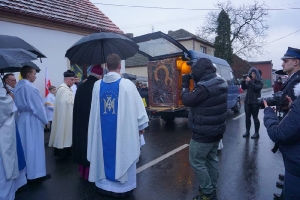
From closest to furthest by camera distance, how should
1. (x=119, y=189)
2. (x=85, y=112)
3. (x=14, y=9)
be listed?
(x=119, y=189) < (x=85, y=112) < (x=14, y=9)

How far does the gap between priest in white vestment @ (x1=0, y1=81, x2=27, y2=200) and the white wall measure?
5.76 m

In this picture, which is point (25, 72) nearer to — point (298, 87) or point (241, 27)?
point (298, 87)

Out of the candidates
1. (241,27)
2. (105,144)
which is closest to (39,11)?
(105,144)

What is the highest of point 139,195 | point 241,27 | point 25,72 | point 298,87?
point 241,27

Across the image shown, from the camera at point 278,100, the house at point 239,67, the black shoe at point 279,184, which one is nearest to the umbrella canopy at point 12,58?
the camera at point 278,100

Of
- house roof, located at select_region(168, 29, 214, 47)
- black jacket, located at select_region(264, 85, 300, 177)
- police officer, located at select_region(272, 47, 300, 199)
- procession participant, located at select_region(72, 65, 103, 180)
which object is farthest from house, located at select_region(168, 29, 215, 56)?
black jacket, located at select_region(264, 85, 300, 177)

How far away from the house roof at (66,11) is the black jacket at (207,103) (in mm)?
7275

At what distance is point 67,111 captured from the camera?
579cm

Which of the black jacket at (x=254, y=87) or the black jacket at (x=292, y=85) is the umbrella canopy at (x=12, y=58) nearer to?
the black jacket at (x=292, y=85)

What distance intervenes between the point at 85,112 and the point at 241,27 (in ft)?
108

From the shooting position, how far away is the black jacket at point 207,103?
328 centimetres

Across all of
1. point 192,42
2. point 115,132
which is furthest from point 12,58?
point 192,42

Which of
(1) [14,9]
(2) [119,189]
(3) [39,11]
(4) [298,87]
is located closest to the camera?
(4) [298,87]

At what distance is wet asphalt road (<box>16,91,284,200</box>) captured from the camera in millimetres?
3895
